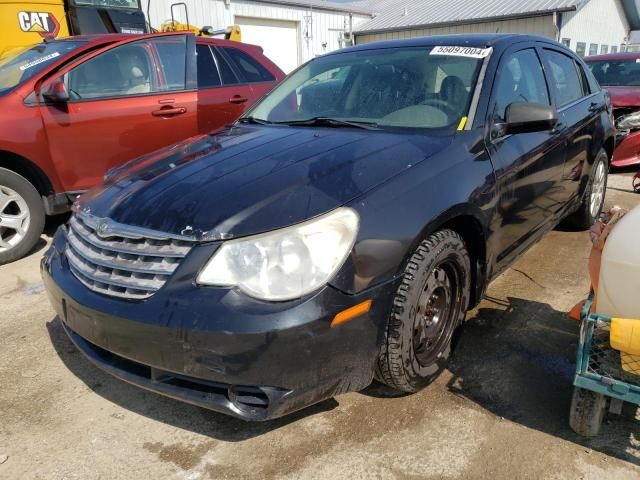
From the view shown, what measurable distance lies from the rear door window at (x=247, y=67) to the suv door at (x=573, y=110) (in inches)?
123

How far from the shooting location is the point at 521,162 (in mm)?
2896

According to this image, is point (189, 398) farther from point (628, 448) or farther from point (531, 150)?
point (531, 150)

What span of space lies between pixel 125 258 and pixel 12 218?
109 inches

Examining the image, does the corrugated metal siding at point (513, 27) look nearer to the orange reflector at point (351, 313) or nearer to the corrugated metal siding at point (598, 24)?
the corrugated metal siding at point (598, 24)

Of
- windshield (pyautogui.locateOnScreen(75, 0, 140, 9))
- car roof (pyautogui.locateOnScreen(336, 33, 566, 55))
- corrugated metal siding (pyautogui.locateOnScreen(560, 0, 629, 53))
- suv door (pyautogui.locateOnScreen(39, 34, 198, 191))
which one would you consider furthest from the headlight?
corrugated metal siding (pyautogui.locateOnScreen(560, 0, 629, 53))

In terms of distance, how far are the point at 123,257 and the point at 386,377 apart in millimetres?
1183

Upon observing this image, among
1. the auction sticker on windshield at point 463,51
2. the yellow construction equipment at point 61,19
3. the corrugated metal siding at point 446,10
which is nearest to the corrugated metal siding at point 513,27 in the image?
the corrugated metal siding at point 446,10

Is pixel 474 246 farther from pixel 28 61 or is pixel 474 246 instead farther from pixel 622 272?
pixel 28 61

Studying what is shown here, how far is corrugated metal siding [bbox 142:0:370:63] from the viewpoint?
1370 cm

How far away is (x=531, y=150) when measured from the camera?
3.01 meters

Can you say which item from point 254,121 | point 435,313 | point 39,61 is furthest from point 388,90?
point 39,61

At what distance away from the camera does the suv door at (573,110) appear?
3.59 m

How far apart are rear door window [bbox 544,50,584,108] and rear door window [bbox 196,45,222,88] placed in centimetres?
319

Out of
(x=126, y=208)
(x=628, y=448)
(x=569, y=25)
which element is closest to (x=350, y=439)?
(x=628, y=448)
